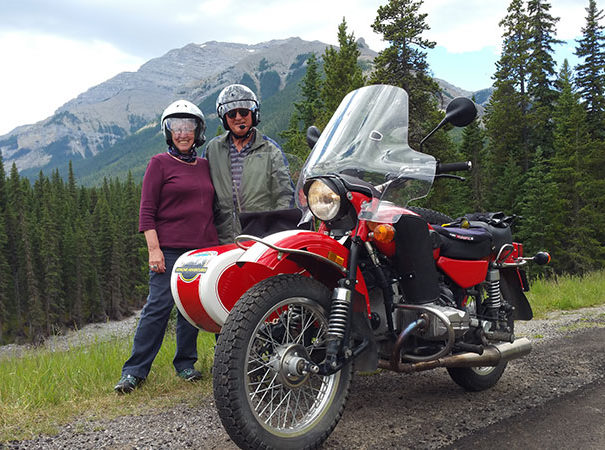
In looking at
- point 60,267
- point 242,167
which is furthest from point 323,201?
point 60,267

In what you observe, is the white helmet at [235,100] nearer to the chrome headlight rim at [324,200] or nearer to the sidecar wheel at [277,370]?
the chrome headlight rim at [324,200]

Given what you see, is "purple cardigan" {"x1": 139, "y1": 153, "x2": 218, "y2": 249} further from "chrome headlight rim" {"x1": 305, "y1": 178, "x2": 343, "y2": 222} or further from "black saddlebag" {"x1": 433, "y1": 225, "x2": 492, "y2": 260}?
"black saddlebag" {"x1": 433, "y1": 225, "x2": 492, "y2": 260}

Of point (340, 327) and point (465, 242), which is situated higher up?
point (465, 242)

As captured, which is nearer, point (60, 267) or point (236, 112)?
point (236, 112)

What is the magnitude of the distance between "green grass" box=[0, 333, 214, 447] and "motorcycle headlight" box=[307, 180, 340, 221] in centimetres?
186

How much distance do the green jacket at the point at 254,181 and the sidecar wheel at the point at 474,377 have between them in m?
1.95

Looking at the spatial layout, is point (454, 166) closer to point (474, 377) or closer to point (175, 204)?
point (474, 377)

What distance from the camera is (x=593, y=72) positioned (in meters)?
38.2

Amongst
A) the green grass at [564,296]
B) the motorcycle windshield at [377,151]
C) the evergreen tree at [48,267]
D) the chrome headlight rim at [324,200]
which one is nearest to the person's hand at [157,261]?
the motorcycle windshield at [377,151]

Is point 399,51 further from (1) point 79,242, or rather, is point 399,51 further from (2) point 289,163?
(1) point 79,242

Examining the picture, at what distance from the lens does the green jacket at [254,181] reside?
14.8 ft

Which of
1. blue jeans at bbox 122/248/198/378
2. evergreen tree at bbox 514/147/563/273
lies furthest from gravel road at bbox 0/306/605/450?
evergreen tree at bbox 514/147/563/273

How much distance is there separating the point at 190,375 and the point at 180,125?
7.33ft

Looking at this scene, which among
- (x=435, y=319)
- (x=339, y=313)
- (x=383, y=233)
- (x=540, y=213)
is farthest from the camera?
(x=540, y=213)
